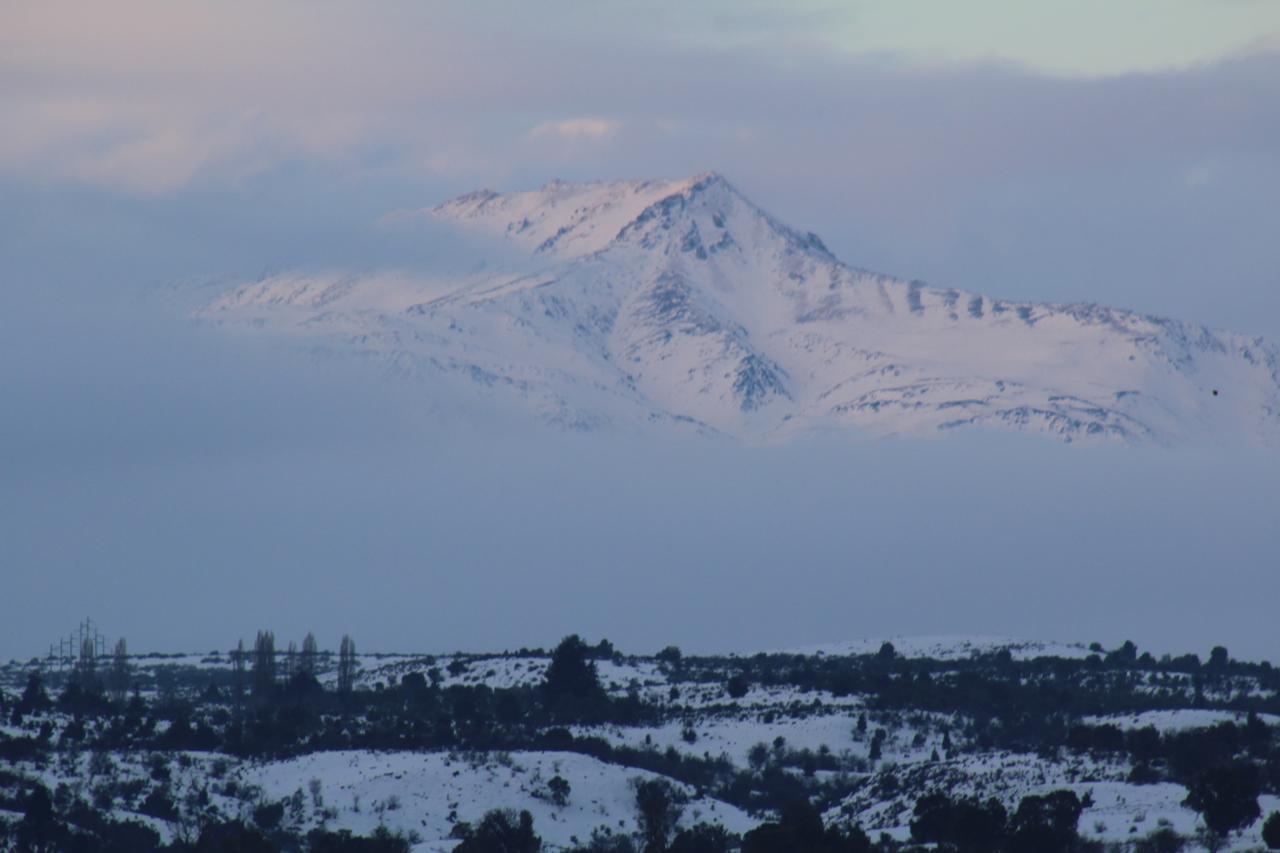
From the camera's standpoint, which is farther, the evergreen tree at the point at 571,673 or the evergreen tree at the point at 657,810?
the evergreen tree at the point at 571,673

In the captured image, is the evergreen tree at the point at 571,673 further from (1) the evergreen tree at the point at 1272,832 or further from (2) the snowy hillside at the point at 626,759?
(1) the evergreen tree at the point at 1272,832

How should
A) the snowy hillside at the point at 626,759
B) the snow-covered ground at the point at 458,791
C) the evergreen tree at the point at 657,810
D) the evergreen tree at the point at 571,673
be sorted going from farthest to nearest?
the evergreen tree at the point at 571,673, the snow-covered ground at the point at 458,791, the snowy hillside at the point at 626,759, the evergreen tree at the point at 657,810

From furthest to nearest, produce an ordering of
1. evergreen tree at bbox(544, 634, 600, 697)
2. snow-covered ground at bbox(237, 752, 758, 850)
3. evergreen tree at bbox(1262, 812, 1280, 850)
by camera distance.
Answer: evergreen tree at bbox(544, 634, 600, 697) → snow-covered ground at bbox(237, 752, 758, 850) → evergreen tree at bbox(1262, 812, 1280, 850)

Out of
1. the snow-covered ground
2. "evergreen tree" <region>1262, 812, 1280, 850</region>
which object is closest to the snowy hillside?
the snow-covered ground

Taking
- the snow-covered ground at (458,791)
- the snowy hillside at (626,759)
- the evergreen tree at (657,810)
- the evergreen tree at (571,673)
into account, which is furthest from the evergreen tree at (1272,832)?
the evergreen tree at (571,673)

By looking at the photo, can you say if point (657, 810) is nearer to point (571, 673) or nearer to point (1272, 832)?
point (1272, 832)

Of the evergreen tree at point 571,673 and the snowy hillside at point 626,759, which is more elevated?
the evergreen tree at point 571,673

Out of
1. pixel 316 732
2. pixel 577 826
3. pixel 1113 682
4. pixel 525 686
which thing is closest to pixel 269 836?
pixel 577 826

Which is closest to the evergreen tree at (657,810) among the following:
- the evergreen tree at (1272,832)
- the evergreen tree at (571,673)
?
the evergreen tree at (1272,832)

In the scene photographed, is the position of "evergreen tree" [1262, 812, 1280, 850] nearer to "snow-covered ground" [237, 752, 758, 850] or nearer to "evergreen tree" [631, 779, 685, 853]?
"evergreen tree" [631, 779, 685, 853]

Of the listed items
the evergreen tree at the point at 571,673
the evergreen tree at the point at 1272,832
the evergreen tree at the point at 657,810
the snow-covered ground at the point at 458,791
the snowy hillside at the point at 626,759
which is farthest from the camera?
the evergreen tree at the point at 571,673

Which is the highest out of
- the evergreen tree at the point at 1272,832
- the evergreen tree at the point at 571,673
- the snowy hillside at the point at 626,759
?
the evergreen tree at the point at 571,673

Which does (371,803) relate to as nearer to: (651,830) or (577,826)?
(577,826)

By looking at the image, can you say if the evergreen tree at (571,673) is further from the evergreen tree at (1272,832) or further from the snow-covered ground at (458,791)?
the evergreen tree at (1272,832)
